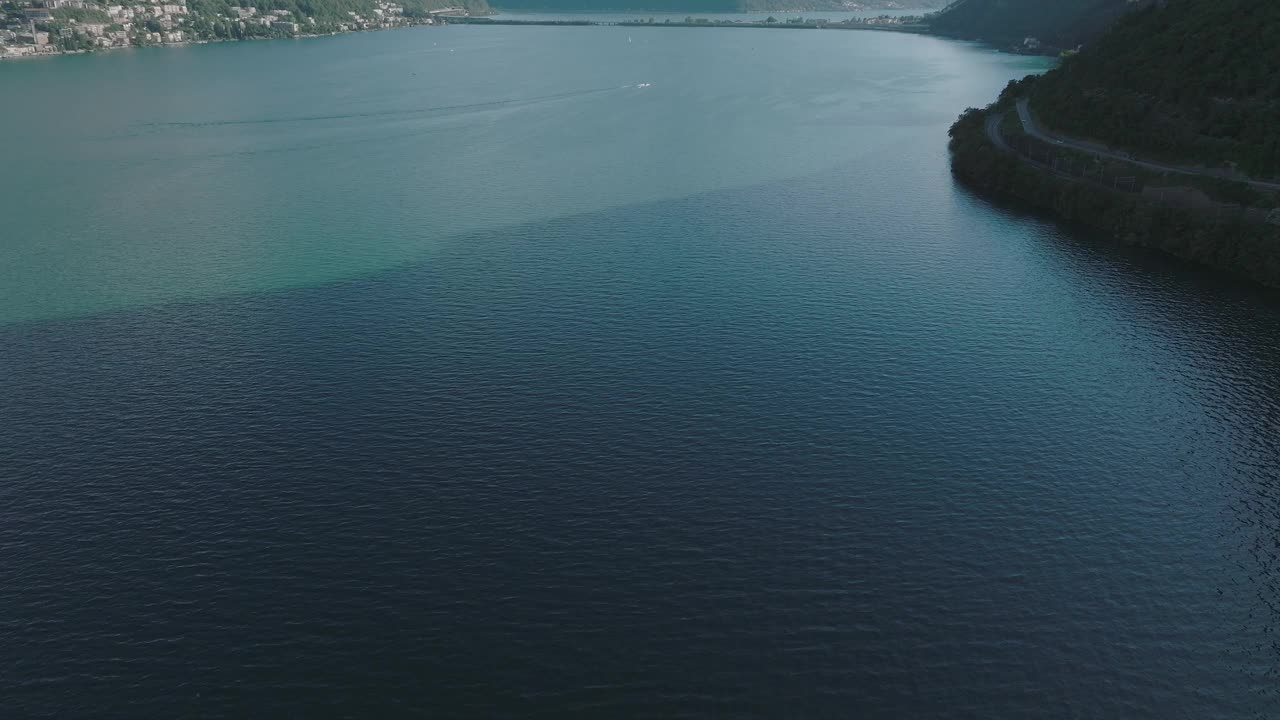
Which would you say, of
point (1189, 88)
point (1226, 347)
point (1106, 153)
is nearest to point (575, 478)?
point (1226, 347)

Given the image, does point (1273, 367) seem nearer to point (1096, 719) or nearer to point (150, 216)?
point (1096, 719)

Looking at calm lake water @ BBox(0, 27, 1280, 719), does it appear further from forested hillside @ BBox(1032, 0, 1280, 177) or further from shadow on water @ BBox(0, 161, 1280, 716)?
forested hillside @ BBox(1032, 0, 1280, 177)

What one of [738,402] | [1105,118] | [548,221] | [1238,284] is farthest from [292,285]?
[1105,118]

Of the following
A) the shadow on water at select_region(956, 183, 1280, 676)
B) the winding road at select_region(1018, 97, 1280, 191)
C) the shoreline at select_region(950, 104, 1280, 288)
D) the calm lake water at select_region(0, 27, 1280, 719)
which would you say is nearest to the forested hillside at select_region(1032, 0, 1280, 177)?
the winding road at select_region(1018, 97, 1280, 191)

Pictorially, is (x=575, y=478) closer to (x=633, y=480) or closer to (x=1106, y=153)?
(x=633, y=480)

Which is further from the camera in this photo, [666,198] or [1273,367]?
[666,198]

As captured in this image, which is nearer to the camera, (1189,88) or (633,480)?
(633,480)
